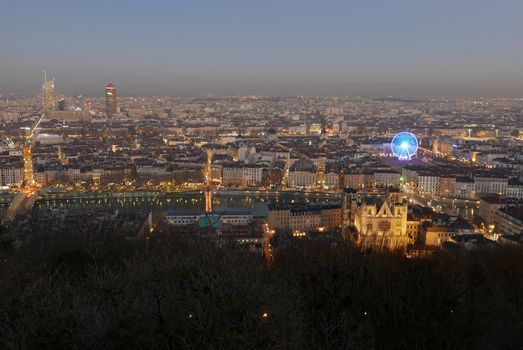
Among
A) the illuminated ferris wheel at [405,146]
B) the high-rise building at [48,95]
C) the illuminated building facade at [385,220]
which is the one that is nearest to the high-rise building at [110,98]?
the high-rise building at [48,95]

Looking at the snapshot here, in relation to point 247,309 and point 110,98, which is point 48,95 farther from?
point 247,309

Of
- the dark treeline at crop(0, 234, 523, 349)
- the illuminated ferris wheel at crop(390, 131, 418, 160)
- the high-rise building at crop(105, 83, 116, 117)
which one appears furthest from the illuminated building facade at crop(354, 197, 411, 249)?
the high-rise building at crop(105, 83, 116, 117)

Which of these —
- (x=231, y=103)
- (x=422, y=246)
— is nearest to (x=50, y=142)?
(x=422, y=246)

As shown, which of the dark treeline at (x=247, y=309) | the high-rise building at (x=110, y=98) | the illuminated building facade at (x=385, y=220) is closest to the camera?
the dark treeline at (x=247, y=309)

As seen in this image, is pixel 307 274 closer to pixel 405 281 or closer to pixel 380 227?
pixel 405 281

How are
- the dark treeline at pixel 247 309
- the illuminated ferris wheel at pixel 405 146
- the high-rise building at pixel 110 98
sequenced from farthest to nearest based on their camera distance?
the high-rise building at pixel 110 98 → the illuminated ferris wheel at pixel 405 146 → the dark treeline at pixel 247 309

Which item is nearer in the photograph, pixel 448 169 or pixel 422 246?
pixel 422 246

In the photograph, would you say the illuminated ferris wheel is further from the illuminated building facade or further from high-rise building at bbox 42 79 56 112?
high-rise building at bbox 42 79 56 112

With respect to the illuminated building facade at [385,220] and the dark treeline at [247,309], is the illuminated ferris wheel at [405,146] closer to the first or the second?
the illuminated building facade at [385,220]

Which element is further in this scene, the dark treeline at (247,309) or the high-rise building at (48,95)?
the high-rise building at (48,95)
